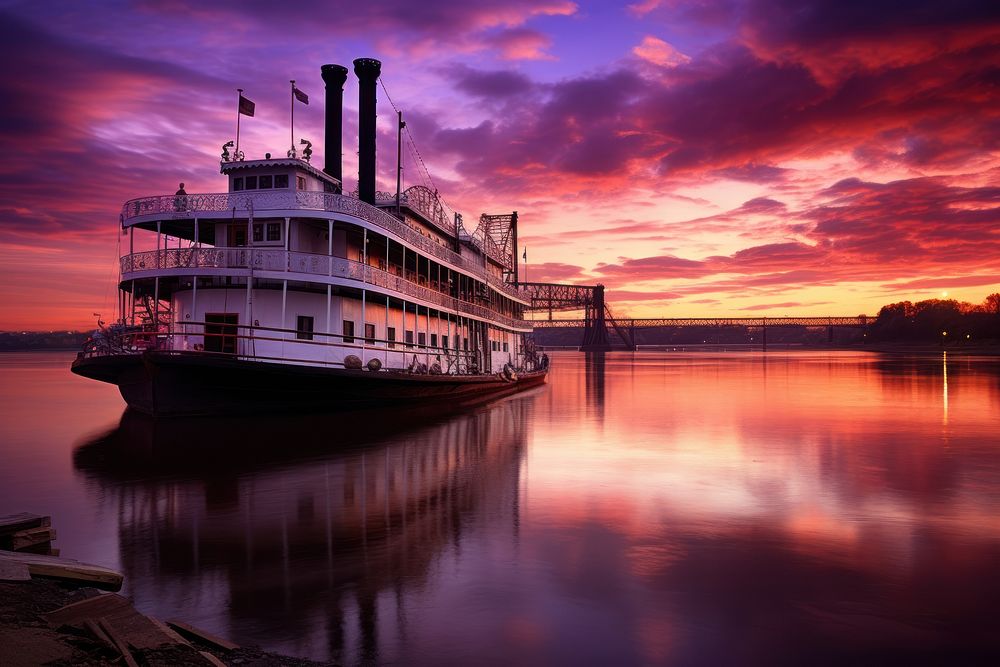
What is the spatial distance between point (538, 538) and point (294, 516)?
4.16m

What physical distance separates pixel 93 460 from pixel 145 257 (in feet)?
30.0

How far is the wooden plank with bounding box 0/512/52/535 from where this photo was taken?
7.82 metres

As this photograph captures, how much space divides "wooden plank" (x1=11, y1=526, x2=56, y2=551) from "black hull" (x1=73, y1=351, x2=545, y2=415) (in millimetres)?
13082

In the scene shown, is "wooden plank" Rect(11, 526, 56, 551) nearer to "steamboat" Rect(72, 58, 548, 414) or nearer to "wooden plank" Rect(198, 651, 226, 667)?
"wooden plank" Rect(198, 651, 226, 667)

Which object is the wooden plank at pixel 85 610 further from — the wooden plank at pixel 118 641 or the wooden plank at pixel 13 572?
the wooden plank at pixel 13 572

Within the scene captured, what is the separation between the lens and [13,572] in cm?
634

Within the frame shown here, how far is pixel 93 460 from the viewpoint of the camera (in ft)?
57.8

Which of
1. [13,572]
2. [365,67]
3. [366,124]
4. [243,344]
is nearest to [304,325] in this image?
[243,344]

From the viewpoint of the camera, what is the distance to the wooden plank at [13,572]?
625 cm

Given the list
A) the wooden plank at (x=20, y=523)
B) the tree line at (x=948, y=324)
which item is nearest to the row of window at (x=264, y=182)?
the wooden plank at (x=20, y=523)

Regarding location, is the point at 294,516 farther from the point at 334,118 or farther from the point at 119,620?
the point at 334,118

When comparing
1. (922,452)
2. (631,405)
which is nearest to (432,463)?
(922,452)

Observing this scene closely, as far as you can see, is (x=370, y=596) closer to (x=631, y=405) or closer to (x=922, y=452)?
(x=922, y=452)

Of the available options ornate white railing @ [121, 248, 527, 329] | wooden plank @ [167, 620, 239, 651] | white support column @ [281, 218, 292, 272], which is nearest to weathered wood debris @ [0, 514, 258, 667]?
wooden plank @ [167, 620, 239, 651]
